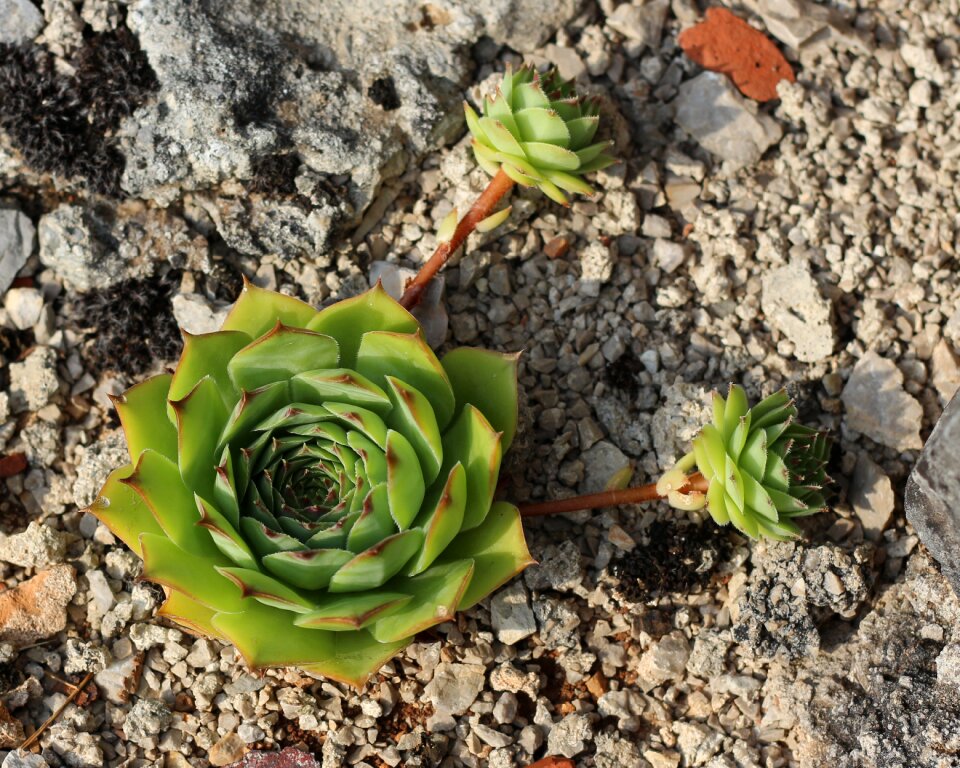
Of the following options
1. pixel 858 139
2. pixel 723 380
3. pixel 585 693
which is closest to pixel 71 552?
pixel 585 693

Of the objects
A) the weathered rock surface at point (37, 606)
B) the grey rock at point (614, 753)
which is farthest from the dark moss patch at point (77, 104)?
the grey rock at point (614, 753)

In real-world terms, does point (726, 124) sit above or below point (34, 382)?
above

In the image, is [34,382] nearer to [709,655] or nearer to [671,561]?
[671,561]

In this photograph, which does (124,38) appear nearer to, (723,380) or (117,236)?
(117,236)

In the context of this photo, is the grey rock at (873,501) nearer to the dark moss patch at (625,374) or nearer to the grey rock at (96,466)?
the dark moss patch at (625,374)

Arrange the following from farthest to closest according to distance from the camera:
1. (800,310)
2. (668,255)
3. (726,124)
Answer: (726,124) → (668,255) → (800,310)

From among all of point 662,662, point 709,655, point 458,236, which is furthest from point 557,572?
point 458,236
